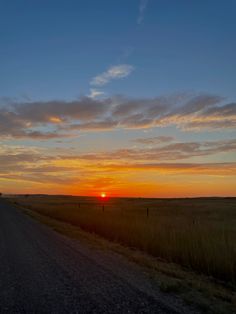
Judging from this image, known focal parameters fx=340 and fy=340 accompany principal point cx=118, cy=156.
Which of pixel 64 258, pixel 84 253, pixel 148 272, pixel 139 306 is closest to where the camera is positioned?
pixel 139 306

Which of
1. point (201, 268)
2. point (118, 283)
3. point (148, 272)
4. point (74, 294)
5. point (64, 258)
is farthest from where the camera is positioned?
point (64, 258)

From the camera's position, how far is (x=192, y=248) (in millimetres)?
11125

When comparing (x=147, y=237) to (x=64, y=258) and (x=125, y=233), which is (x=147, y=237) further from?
(x=64, y=258)

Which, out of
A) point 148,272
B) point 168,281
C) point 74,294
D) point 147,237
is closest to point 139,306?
point 74,294

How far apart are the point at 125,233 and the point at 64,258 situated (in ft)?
18.7

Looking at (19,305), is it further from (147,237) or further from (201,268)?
(147,237)

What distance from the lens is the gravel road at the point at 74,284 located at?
20.1 ft

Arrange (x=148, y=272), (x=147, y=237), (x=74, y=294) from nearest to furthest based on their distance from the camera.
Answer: (x=74, y=294) → (x=148, y=272) → (x=147, y=237)

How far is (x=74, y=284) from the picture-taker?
768cm

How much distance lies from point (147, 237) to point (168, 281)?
245 inches

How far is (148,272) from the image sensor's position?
9203mm

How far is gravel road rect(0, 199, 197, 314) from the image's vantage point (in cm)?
612

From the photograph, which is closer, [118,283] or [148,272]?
[118,283]

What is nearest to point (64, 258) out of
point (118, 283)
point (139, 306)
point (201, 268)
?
point (118, 283)
